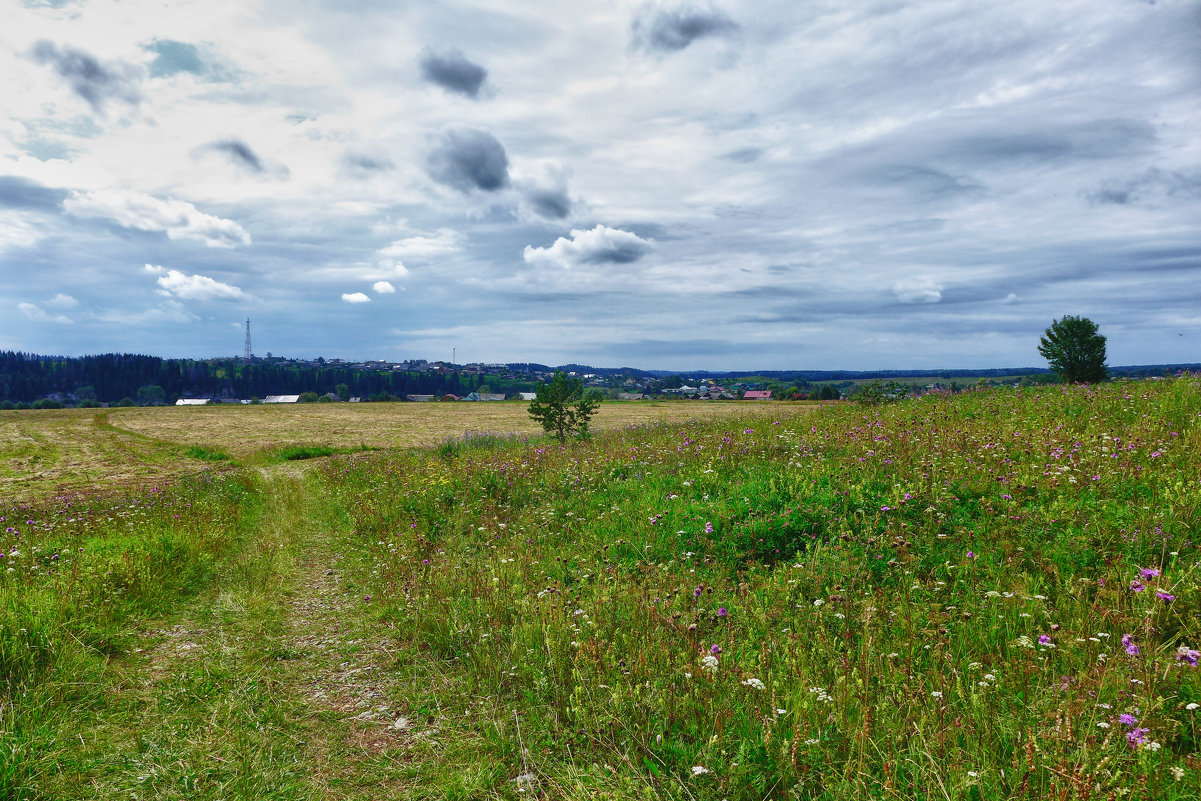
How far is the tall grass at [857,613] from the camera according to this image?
2979 mm

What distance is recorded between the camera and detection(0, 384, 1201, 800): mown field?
3078 mm

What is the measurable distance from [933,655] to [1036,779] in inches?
38.4

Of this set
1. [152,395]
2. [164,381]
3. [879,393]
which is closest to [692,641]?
[879,393]

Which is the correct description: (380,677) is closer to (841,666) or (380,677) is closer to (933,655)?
(841,666)

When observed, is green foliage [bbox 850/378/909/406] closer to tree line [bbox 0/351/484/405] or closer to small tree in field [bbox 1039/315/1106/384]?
small tree in field [bbox 1039/315/1106/384]

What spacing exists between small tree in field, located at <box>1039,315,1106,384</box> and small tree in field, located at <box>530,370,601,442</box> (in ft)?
138

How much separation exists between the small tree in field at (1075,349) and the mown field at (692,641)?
45258 millimetres

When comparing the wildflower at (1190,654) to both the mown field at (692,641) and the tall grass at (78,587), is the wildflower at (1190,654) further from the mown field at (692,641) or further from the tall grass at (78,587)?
the tall grass at (78,587)

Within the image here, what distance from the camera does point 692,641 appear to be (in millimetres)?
4227

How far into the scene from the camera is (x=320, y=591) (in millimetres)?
7660

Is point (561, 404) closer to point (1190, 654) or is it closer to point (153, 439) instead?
point (1190, 654)

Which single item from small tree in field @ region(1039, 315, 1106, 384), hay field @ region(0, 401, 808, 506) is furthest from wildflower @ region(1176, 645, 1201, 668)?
small tree in field @ region(1039, 315, 1106, 384)

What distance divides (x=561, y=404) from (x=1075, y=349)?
47099mm

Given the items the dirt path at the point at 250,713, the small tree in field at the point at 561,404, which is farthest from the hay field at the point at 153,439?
the dirt path at the point at 250,713
